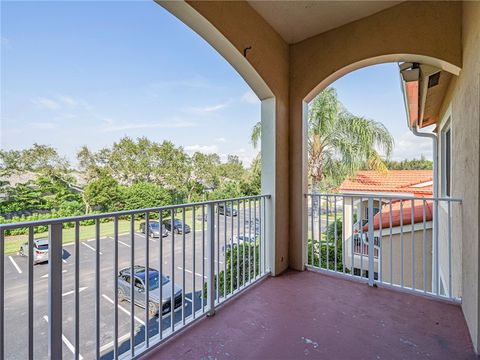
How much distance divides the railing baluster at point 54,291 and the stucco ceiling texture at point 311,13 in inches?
106

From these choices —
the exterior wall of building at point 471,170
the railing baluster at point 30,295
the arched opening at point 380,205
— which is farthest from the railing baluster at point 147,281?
the exterior wall of building at point 471,170

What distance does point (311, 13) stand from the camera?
110 inches

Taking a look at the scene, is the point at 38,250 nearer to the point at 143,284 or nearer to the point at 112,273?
the point at 112,273

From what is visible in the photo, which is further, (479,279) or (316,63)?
(316,63)

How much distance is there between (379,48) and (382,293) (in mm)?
2565

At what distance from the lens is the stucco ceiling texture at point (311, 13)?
2.66 metres

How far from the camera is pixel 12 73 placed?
4.17 meters

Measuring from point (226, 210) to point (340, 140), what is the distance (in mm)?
7108

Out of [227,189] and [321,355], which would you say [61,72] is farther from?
[321,355]

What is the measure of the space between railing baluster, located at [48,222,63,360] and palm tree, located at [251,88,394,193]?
7.51 meters

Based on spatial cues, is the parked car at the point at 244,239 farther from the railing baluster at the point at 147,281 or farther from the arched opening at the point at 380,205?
the railing baluster at the point at 147,281

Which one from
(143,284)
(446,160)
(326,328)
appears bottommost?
(326,328)

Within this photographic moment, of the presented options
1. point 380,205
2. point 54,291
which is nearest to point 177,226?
point 54,291

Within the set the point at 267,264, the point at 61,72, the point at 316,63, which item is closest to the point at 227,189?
the point at 267,264
